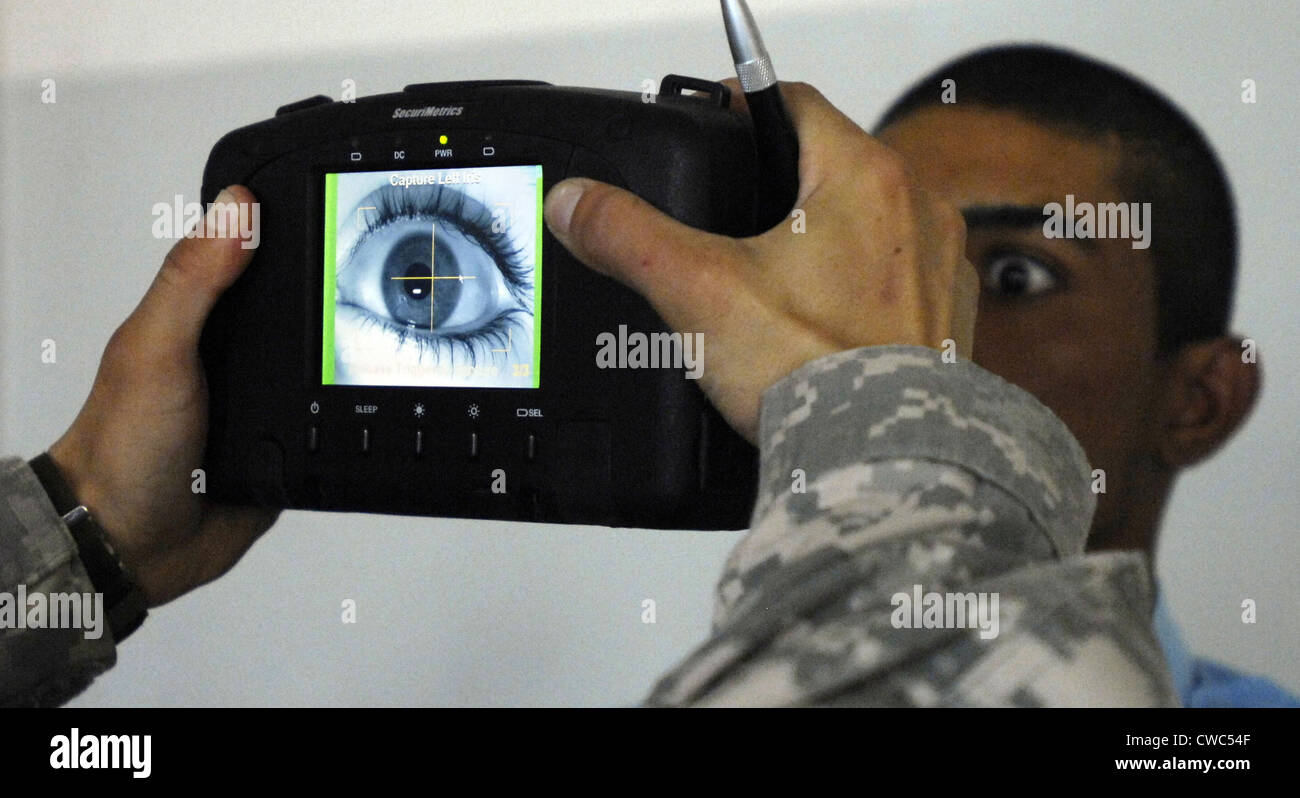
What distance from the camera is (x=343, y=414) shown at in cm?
51

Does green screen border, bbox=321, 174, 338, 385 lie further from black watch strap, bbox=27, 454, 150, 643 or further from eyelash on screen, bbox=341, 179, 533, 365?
black watch strap, bbox=27, 454, 150, 643

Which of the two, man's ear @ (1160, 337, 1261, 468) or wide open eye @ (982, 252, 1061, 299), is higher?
wide open eye @ (982, 252, 1061, 299)

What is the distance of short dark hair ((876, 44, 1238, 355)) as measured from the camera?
81 centimetres

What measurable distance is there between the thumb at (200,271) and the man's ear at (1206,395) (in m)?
0.63

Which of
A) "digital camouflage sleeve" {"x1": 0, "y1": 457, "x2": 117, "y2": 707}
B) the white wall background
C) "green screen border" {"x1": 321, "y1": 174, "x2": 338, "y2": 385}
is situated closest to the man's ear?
the white wall background

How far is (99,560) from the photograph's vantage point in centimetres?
56

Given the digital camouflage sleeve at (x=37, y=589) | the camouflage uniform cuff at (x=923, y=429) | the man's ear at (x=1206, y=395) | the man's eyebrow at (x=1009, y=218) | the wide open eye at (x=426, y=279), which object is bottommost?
the digital camouflage sleeve at (x=37, y=589)

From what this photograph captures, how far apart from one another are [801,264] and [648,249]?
0.18 feet

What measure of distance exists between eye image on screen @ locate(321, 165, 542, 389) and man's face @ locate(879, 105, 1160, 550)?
44 centimetres

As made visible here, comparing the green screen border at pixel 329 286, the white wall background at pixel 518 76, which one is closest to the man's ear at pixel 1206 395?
the white wall background at pixel 518 76

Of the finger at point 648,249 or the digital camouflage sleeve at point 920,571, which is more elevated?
the finger at point 648,249

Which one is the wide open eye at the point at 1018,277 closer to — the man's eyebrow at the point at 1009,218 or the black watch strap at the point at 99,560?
the man's eyebrow at the point at 1009,218

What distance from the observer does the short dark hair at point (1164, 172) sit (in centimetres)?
81

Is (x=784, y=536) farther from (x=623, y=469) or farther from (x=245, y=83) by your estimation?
(x=245, y=83)
